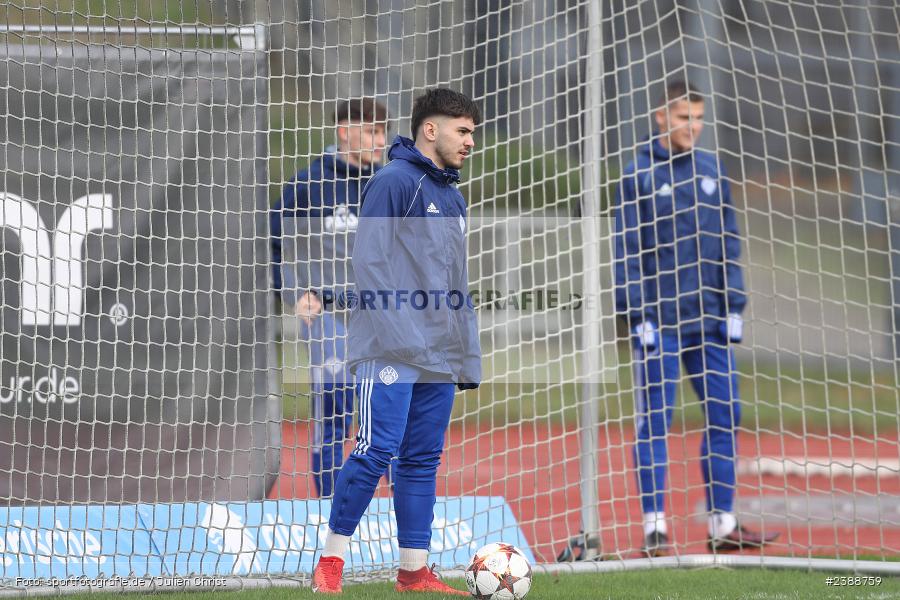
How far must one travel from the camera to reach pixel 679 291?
18.1ft

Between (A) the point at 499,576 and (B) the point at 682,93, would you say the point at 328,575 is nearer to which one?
(A) the point at 499,576

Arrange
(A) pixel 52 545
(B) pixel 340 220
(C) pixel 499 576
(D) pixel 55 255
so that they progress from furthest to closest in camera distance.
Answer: (B) pixel 340 220 < (D) pixel 55 255 < (A) pixel 52 545 < (C) pixel 499 576

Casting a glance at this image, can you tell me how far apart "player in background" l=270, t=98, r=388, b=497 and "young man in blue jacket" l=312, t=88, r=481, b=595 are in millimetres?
1442

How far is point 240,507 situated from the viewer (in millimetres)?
4941

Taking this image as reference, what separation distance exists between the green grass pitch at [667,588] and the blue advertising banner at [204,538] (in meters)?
0.35

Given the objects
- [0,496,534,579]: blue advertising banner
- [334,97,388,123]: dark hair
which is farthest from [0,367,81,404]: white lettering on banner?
[334,97,388,123]: dark hair

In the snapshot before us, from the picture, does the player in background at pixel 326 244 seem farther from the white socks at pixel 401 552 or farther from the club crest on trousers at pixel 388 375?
the club crest on trousers at pixel 388 375

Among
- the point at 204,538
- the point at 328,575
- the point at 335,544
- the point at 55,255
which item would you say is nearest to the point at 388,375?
the point at 335,544

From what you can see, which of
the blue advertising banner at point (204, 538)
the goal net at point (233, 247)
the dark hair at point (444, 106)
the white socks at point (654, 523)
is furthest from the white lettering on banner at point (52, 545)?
the white socks at point (654, 523)

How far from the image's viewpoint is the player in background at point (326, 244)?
552 cm

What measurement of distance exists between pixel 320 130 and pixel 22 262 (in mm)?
1666

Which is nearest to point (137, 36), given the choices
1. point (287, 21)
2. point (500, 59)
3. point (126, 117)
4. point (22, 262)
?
point (126, 117)

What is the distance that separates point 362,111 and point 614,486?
A: 3399 millimetres

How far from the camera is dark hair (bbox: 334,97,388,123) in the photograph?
5.48 m
